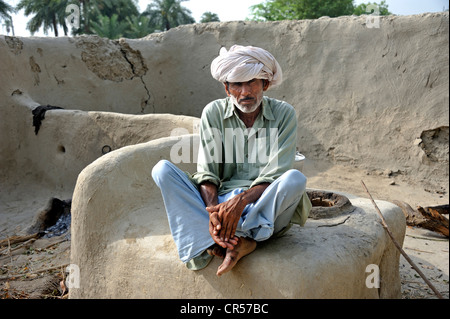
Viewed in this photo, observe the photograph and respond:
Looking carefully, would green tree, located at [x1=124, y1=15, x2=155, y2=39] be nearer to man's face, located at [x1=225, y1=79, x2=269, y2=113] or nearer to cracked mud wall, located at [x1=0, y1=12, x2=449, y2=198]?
cracked mud wall, located at [x1=0, y1=12, x2=449, y2=198]

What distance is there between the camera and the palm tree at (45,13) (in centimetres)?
1994

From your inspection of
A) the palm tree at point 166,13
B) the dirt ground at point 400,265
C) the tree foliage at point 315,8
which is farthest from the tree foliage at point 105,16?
the dirt ground at point 400,265

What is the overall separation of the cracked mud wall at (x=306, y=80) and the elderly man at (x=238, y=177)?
4.08m

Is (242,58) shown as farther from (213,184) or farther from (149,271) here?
(149,271)

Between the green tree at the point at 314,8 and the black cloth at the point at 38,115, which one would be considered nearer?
the black cloth at the point at 38,115

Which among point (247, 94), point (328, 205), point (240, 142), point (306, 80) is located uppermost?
point (247, 94)

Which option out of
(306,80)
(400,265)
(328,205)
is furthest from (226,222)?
(306,80)

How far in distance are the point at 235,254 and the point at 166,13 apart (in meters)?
24.7

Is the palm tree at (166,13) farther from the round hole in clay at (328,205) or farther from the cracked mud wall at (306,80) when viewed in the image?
the round hole in clay at (328,205)

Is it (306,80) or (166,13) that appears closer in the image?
Result: (306,80)

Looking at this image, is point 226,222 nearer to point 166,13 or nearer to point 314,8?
point 314,8

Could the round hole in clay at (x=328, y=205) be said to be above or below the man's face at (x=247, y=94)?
below

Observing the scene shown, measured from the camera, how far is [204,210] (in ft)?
6.70
